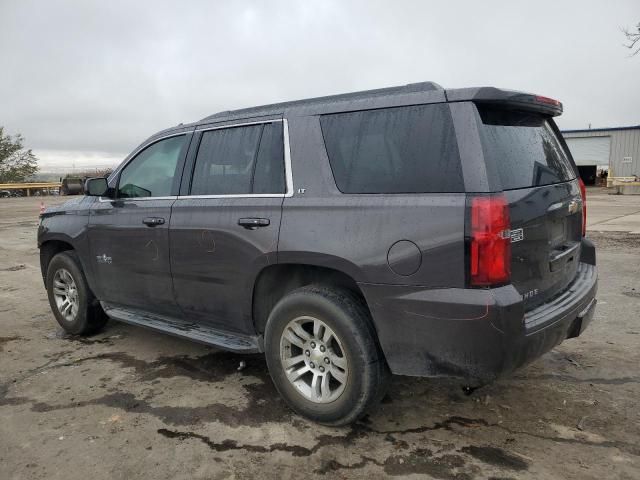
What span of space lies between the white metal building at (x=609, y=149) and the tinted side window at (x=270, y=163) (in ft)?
111

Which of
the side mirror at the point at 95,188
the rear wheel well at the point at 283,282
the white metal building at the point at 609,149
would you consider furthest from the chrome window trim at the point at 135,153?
the white metal building at the point at 609,149

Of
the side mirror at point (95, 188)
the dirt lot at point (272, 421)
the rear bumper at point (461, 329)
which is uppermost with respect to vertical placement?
the side mirror at point (95, 188)

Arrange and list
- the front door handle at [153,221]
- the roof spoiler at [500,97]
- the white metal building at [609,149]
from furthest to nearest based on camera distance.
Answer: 1. the white metal building at [609,149]
2. the front door handle at [153,221]
3. the roof spoiler at [500,97]

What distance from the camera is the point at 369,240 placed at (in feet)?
9.07

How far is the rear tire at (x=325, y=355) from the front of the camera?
286cm

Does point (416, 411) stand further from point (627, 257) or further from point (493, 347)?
point (627, 257)

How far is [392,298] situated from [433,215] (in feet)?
1.59

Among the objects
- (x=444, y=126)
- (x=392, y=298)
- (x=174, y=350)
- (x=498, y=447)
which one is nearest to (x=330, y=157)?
(x=444, y=126)

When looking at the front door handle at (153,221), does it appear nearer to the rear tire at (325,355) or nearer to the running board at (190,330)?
the running board at (190,330)

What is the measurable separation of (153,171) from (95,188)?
0.61 meters

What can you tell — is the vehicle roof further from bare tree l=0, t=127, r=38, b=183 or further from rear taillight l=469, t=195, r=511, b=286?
bare tree l=0, t=127, r=38, b=183

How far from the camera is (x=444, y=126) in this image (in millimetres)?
2650

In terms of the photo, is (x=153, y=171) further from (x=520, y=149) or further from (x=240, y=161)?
(x=520, y=149)

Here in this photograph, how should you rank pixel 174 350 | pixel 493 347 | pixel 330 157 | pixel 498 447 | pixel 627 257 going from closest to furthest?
1. pixel 493 347
2. pixel 498 447
3. pixel 330 157
4. pixel 174 350
5. pixel 627 257
